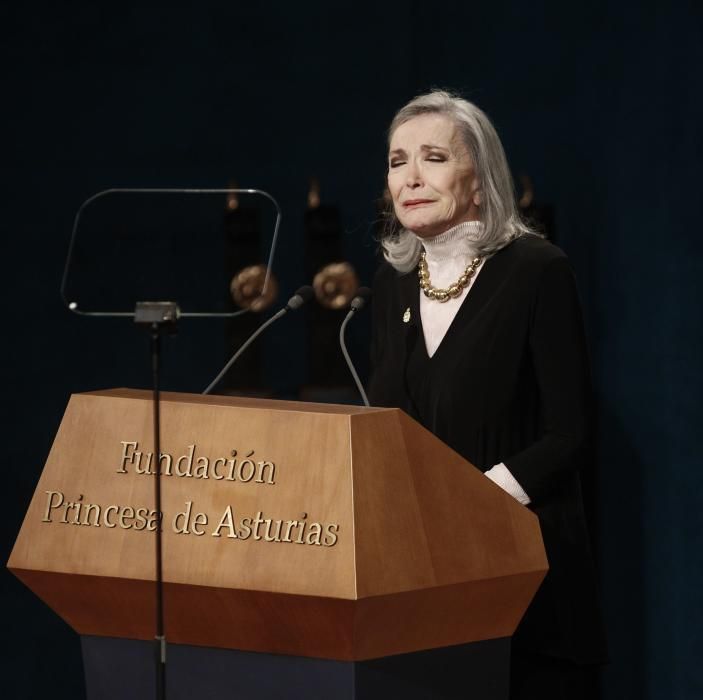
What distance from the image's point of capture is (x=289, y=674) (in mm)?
1847

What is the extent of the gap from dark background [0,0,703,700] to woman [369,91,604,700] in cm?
70

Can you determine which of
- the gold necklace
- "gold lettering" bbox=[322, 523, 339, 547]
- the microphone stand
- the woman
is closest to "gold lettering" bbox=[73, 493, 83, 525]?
the microphone stand

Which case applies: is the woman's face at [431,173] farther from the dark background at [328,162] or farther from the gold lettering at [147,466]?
the gold lettering at [147,466]

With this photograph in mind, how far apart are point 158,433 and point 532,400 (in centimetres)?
91

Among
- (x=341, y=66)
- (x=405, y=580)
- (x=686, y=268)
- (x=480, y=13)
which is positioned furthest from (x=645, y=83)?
(x=405, y=580)

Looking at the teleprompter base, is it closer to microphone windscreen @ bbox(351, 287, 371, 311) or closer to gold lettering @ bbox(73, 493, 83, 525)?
gold lettering @ bbox(73, 493, 83, 525)

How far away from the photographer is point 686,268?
301 centimetres

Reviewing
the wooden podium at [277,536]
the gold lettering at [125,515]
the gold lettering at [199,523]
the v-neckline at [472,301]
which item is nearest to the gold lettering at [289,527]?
the wooden podium at [277,536]

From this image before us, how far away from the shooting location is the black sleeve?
235cm

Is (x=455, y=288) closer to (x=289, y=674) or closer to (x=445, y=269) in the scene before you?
(x=445, y=269)

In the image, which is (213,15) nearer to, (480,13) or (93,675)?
(480,13)

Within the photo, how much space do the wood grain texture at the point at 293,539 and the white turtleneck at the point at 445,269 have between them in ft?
2.20

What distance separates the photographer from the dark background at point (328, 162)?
3.21 meters

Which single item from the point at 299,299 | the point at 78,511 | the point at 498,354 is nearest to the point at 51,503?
the point at 78,511
